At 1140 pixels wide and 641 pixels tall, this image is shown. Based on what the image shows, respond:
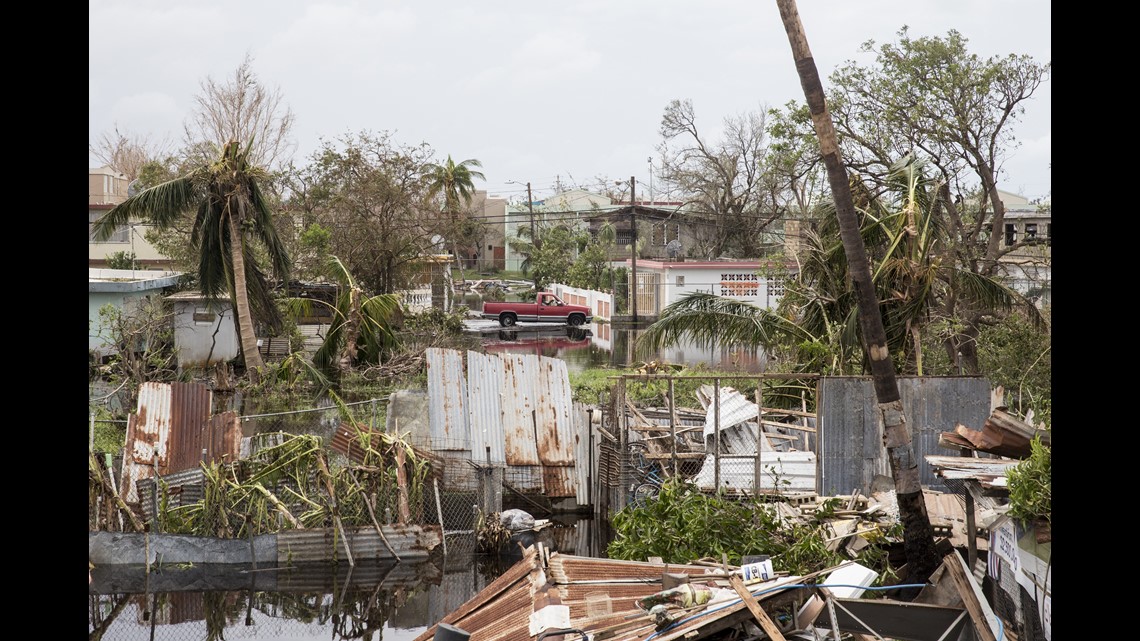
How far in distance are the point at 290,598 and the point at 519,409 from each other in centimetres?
438

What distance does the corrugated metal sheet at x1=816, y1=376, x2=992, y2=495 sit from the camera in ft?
38.1

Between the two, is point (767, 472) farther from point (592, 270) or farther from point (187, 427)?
point (592, 270)

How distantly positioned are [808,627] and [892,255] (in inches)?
335

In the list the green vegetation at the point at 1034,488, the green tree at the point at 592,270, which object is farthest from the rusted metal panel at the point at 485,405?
the green tree at the point at 592,270

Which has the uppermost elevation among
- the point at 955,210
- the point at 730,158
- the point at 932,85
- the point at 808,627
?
the point at 730,158

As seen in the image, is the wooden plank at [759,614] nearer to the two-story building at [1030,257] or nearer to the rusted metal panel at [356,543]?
the rusted metal panel at [356,543]

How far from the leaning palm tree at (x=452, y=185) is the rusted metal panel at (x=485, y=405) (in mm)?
21384

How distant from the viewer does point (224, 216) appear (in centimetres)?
2155

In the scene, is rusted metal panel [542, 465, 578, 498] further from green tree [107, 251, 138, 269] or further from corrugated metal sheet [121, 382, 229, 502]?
green tree [107, 251, 138, 269]

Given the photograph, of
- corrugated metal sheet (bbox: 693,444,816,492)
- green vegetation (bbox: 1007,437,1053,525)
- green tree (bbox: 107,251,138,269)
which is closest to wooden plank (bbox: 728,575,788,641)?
green vegetation (bbox: 1007,437,1053,525)

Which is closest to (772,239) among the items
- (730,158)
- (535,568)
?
(730,158)

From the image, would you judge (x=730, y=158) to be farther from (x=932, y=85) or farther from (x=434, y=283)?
(x=932, y=85)
